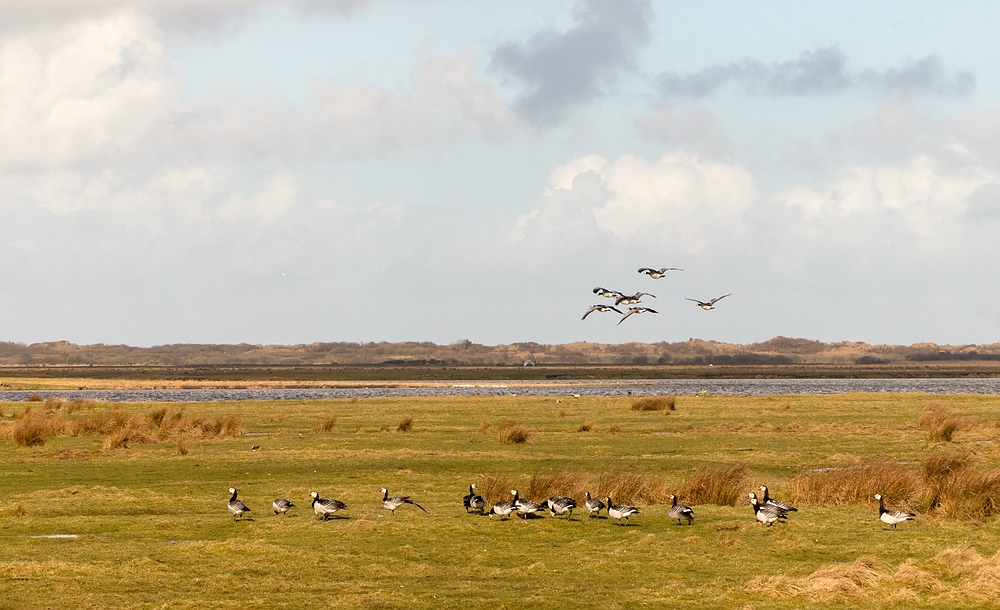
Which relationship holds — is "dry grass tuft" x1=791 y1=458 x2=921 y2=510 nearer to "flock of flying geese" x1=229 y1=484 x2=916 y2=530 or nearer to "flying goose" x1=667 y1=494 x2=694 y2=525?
"flock of flying geese" x1=229 y1=484 x2=916 y2=530

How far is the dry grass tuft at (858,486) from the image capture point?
938 inches

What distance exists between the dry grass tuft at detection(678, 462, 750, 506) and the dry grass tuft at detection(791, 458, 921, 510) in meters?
1.34

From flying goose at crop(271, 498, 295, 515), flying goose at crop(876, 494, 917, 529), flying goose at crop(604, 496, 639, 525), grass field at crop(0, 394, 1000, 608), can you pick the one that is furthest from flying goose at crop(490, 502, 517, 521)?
flying goose at crop(876, 494, 917, 529)

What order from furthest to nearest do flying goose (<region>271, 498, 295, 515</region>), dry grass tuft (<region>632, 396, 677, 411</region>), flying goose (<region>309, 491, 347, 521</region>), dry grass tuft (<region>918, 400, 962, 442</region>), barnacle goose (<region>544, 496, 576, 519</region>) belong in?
dry grass tuft (<region>632, 396, 677, 411</region>) < dry grass tuft (<region>918, 400, 962, 442</region>) < flying goose (<region>271, 498, 295, 515</region>) < flying goose (<region>309, 491, 347, 521</region>) < barnacle goose (<region>544, 496, 576, 519</region>)

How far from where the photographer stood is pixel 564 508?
2114 centimetres

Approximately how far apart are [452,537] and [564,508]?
2441 mm

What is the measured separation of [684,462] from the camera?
34281 millimetres

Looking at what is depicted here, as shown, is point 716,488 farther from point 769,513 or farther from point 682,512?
point 769,513

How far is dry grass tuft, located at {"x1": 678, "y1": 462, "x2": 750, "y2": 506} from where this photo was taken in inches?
973

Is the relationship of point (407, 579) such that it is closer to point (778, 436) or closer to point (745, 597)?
point (745, 597)

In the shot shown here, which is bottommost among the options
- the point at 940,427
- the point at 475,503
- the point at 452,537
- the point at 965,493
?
the point at 452,537

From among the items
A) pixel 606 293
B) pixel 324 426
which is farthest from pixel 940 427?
pixel 324 426

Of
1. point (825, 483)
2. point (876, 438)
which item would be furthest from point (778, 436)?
point (825, 483)

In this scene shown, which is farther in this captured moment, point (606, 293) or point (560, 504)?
point (606, 293)
